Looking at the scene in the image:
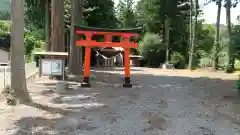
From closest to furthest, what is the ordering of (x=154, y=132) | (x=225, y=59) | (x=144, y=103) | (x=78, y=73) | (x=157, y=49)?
(x=154, y=132)
(x=144, y=103)
(x=78, y=73)
(x=225, y=59)
(x=157, y=49)

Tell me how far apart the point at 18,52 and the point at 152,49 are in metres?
26.6

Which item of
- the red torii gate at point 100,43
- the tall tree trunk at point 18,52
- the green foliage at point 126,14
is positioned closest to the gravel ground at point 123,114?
the tall tree trunk at point 18,52

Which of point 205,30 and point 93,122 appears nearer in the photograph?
point 93,122

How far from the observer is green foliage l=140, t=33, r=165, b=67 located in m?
33.8

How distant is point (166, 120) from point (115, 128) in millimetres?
1266

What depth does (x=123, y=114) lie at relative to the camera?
7.60 m

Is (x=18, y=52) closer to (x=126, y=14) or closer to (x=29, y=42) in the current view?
(x=29, y=42)

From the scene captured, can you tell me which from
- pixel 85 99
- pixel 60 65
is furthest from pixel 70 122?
pixel 60 65

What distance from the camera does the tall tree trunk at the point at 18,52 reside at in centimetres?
817

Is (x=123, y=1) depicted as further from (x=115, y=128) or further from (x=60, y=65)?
(x=115, y=128)

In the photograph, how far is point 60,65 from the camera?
41.5 ft

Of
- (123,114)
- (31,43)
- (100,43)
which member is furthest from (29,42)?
(123,114)

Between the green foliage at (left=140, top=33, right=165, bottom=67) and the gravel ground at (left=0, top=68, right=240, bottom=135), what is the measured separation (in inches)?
903

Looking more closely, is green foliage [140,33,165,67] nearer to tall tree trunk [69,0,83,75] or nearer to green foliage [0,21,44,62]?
green foliage [0,21,44,62]
